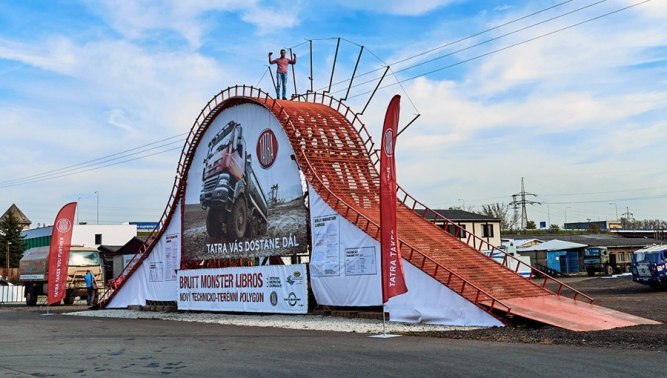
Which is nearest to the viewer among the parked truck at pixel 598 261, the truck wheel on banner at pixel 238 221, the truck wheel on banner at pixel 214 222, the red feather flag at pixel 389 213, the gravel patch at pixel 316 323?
the red feather flag at pixel 389 213

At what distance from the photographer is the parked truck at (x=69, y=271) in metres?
37.5

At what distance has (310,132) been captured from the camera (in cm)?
2452

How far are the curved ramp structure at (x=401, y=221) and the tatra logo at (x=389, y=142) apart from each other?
3.53m

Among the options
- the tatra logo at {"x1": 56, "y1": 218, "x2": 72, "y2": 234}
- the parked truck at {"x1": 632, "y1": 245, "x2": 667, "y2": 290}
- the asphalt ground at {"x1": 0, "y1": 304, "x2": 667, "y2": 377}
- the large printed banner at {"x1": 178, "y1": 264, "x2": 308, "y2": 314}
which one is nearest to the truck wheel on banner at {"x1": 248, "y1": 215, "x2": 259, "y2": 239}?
the large printed banner at {"x1": 178, "y1": 264, "x2": 308, "y2": 314}

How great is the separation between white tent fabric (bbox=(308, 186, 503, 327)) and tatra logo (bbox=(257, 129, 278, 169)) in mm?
3281

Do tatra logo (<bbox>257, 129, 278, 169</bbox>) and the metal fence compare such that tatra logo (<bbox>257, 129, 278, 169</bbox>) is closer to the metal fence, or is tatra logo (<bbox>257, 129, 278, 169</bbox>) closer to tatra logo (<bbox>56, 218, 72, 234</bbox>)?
tatra logo (<bbox>56, 218, 72, 234</bbox>)

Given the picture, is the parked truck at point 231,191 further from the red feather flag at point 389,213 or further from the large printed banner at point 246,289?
the red feather flag at point 389,213

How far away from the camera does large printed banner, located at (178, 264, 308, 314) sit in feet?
72.6

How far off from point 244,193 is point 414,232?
790 cm

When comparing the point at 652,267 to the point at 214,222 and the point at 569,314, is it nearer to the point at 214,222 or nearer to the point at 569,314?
the point at 569,314

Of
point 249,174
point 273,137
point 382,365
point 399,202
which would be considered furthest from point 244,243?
point 382,365

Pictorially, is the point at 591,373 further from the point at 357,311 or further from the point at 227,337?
the point at 357,311

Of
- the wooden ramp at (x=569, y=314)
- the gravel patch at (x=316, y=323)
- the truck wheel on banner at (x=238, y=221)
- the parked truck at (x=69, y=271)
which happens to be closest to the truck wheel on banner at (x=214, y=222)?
the truck wheel on banner at (x=238, y=221)

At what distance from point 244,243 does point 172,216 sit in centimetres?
652
